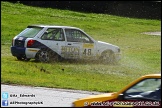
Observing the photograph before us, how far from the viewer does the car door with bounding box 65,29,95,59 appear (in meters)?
21.8

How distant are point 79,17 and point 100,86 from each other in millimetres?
31829

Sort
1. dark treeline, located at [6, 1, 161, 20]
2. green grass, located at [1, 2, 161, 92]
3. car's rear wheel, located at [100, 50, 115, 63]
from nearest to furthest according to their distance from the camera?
green grass, located at [1, 2, 161, 92]
car's rear wheel, located at [100, 50, 115, 63]
dark treeline, located at [6, 1, 161, 20]

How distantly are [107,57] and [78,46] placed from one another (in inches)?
53.1

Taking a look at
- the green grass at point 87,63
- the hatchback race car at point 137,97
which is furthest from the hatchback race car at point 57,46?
the hatchback race car at point 137,97

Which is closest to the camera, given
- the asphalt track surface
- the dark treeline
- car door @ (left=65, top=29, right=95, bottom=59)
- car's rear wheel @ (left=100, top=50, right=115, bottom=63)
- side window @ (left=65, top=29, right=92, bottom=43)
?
the asphalt track surface

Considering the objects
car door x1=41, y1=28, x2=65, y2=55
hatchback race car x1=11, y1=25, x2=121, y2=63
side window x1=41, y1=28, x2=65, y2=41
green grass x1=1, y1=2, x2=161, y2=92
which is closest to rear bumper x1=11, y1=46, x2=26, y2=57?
hatchback race car x1=11, y1=25, x2=121, y2=63

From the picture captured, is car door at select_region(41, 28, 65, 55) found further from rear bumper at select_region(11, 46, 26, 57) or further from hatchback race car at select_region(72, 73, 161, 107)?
hatchback race car at select_region(72, 73, 161, 107)

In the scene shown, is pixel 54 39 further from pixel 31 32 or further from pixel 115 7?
pixel 115 7

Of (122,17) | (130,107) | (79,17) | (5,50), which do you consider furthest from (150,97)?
(122,17)

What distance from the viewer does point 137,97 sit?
30.8 feet

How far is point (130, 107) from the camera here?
921 centimetres

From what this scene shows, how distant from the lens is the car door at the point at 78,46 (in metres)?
21.8

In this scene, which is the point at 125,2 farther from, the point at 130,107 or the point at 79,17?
the point at 130,107

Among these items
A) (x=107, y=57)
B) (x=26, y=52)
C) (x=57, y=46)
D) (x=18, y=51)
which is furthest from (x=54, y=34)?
(x=107, y=57)
